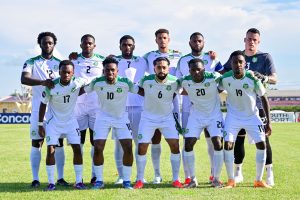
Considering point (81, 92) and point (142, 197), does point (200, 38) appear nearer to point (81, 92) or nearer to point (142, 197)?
point (81, 92)

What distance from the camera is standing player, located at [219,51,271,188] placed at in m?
7.98

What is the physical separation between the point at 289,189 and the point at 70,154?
8.88m

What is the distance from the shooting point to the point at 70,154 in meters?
15.2

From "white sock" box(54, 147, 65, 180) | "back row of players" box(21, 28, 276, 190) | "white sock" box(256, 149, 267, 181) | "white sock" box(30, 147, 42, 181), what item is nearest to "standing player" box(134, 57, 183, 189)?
"back row of players" box(21, 28, 276, 190)

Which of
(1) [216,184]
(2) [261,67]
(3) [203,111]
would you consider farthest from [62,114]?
(2) [261,67]

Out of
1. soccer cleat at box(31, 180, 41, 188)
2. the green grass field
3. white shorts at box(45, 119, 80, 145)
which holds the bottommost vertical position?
the green grass field

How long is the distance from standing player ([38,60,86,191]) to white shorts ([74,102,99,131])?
2.00ft

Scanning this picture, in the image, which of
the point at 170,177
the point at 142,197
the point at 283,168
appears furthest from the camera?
the point at 283,168

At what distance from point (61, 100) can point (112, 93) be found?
3.00ft

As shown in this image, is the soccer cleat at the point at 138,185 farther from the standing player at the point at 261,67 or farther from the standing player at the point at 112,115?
the standing player at the point at 261,67

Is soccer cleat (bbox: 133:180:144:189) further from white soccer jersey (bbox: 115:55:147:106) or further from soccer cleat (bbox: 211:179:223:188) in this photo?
white soccer jersey (bbox: 115:55:147:106)

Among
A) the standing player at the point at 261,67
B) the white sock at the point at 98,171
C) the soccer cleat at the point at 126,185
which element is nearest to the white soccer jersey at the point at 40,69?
the white sock at the point at 98,171

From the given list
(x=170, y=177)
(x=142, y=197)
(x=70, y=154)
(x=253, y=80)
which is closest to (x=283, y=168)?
(x=170, y=177)

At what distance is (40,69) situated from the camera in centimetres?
854
